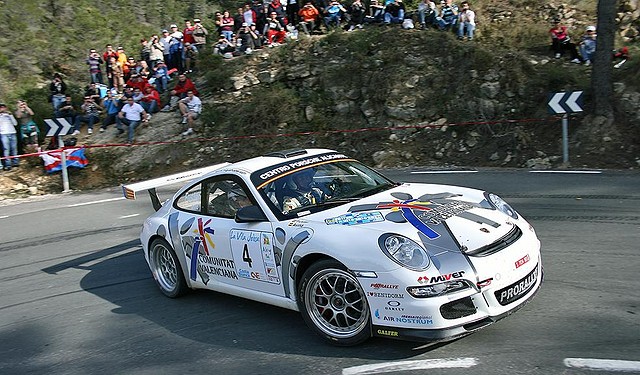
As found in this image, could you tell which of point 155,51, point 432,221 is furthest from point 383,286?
point 155,51

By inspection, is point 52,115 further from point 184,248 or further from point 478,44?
point 184,248

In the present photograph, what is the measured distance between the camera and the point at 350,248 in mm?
5316

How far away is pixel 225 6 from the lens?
32.9m

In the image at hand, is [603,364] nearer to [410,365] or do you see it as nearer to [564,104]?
[410,365]

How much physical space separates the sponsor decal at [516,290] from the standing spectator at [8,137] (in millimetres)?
16380

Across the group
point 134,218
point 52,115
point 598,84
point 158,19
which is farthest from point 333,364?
point 158,19

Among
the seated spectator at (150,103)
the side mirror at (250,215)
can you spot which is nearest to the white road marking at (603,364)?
the side mirror at (250,215)

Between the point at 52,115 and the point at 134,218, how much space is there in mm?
10784

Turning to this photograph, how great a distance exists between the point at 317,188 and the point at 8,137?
1467 cm

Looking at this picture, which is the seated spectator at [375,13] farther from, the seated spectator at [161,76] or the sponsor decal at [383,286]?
the sponsor decal at [383,286]

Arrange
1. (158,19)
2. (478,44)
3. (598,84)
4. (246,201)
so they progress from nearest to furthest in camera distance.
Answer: (246,201) < (598,84) < (478,44) < (158,19)

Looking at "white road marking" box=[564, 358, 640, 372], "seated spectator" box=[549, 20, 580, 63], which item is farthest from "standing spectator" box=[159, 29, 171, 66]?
"white road marking" box=[564, 358, 640, 372]

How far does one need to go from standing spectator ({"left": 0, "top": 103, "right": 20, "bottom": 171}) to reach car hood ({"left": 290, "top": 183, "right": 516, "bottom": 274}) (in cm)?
1496

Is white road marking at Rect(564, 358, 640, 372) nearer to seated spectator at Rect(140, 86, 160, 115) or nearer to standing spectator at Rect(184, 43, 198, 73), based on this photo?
seated spectator at Rect(140, 86, 160, 115)
